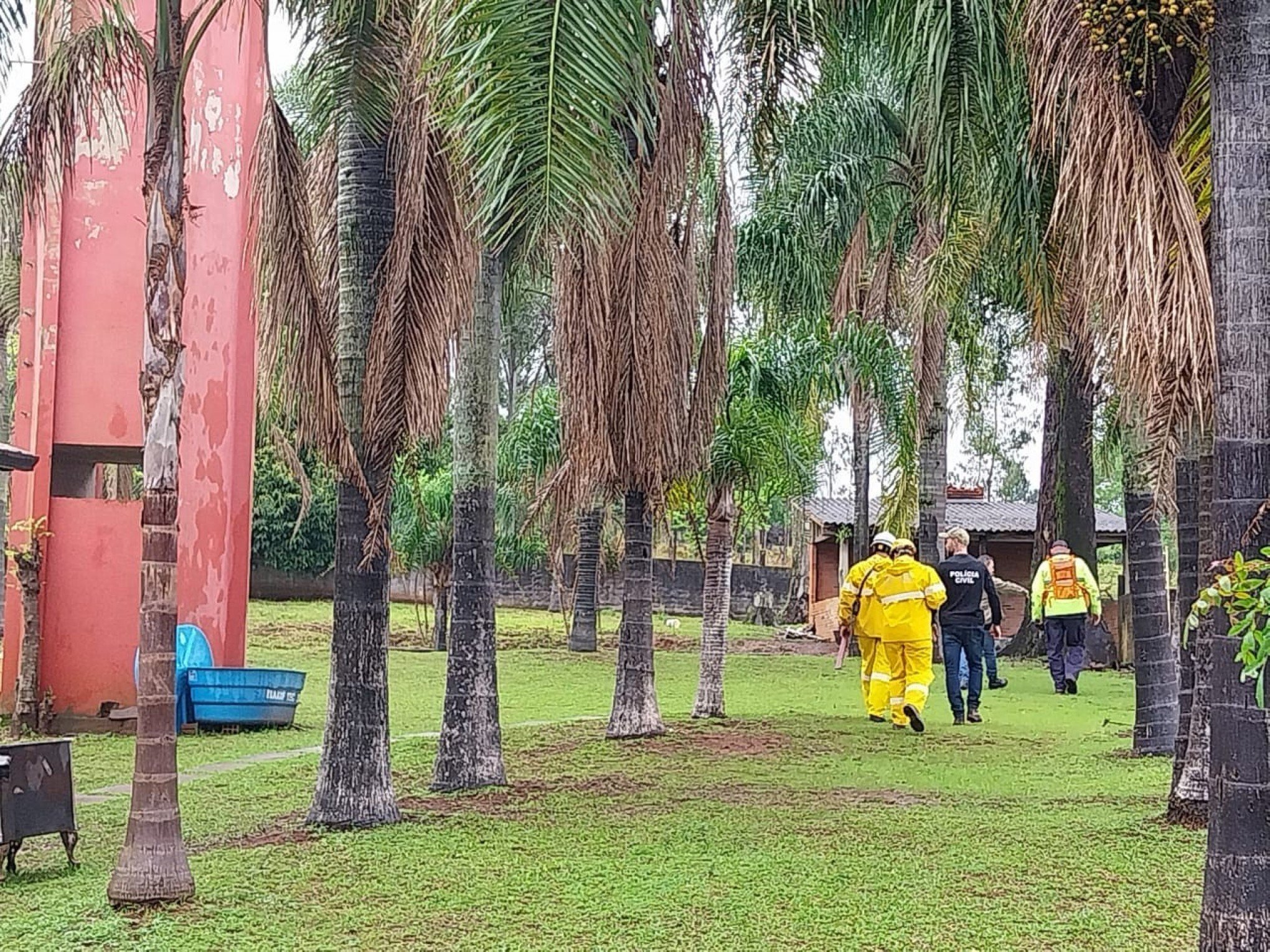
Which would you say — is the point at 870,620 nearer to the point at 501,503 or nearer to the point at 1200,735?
the point at 1200,735

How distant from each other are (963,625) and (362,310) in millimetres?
7249

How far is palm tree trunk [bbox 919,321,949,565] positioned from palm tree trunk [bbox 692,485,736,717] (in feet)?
12.9

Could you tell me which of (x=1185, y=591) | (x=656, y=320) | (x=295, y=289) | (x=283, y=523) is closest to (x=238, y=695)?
(x=656, y=320)

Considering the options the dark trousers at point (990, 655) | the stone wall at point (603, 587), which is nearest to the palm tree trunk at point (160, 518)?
the dark trousers at point (990, 655)

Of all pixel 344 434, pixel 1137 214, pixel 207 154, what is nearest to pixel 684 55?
pixel 344 434

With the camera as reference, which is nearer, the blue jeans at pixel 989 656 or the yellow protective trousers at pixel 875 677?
the yellow protective trousers at pixel 875 677

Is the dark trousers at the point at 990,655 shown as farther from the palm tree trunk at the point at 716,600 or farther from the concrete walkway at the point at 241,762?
the concrete walkway at the point at 241,762

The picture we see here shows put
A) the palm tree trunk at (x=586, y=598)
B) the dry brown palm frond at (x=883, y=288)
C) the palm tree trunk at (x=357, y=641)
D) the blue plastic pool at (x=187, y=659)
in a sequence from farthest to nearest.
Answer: the palm tree trunk at (x=586, y=598), the dry brown palm frond at (x=883, y=288), the blue plastic pool at (x=187, y=659), the palm tree trunk at (x=357, y=641)

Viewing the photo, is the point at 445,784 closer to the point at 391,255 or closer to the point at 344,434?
the point at 344,434

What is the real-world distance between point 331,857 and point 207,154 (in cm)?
968

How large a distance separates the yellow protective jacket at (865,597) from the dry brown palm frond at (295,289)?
6.03 metres

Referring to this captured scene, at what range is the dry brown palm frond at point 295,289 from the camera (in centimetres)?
789

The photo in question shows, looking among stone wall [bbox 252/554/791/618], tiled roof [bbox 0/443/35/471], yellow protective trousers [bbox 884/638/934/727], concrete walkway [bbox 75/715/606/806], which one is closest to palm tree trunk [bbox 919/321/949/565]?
yellow protective trousers [bbox 884/638/934/727]

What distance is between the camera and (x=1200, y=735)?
25.1ft
